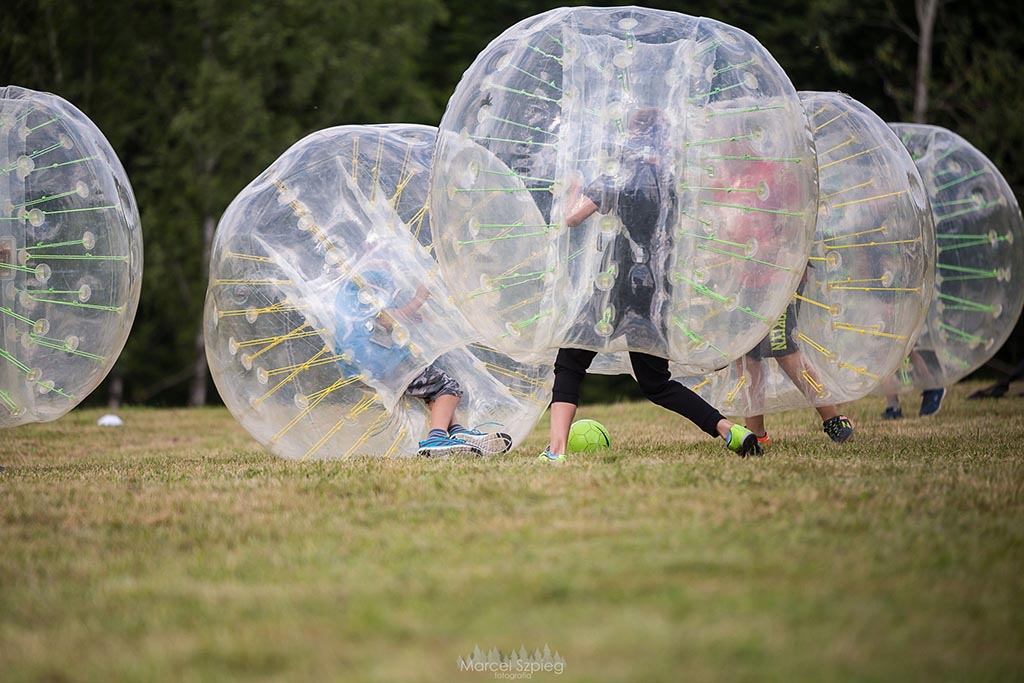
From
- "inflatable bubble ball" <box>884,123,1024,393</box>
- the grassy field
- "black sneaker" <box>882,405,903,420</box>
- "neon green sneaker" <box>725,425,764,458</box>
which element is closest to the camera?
the grassy field

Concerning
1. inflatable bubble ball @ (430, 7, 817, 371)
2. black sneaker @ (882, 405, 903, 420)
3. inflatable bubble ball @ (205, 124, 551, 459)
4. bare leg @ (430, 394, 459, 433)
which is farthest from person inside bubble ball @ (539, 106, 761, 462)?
black sneaker @ (882, 405, 903, 420)

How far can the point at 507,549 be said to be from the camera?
3.62 metres

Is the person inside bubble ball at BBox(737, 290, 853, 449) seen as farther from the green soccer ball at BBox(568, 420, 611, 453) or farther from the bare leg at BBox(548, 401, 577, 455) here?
the bare leg at BBox(548, 401, 577, 455)

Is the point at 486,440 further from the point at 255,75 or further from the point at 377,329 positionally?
the point at 255,75

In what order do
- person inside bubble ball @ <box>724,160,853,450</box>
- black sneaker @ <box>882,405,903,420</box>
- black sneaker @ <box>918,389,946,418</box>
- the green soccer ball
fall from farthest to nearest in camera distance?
1. black sneaker @ <box>918,389,946,418</box>
2. black sneaker @ <box>882,405,903,420</box>
3. the green soccer ball
4. person inside bubble ball @ <box>724,160,853,450</box>

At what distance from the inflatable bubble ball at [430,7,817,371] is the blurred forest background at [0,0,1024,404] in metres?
14.9

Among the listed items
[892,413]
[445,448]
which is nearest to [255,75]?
[892,413]

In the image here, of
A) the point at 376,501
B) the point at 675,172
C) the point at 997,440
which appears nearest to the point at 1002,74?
the point at 997,440

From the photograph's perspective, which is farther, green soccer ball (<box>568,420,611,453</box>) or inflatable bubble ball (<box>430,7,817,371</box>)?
green soccer ball (<box>568,420,611,453</box>)

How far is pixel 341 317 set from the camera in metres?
6.02

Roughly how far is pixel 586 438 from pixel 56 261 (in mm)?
3025

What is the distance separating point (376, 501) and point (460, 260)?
56.4 inches

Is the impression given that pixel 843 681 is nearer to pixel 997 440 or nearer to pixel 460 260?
pixel 460 260

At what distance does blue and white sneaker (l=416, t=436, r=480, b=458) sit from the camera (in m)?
6.00
